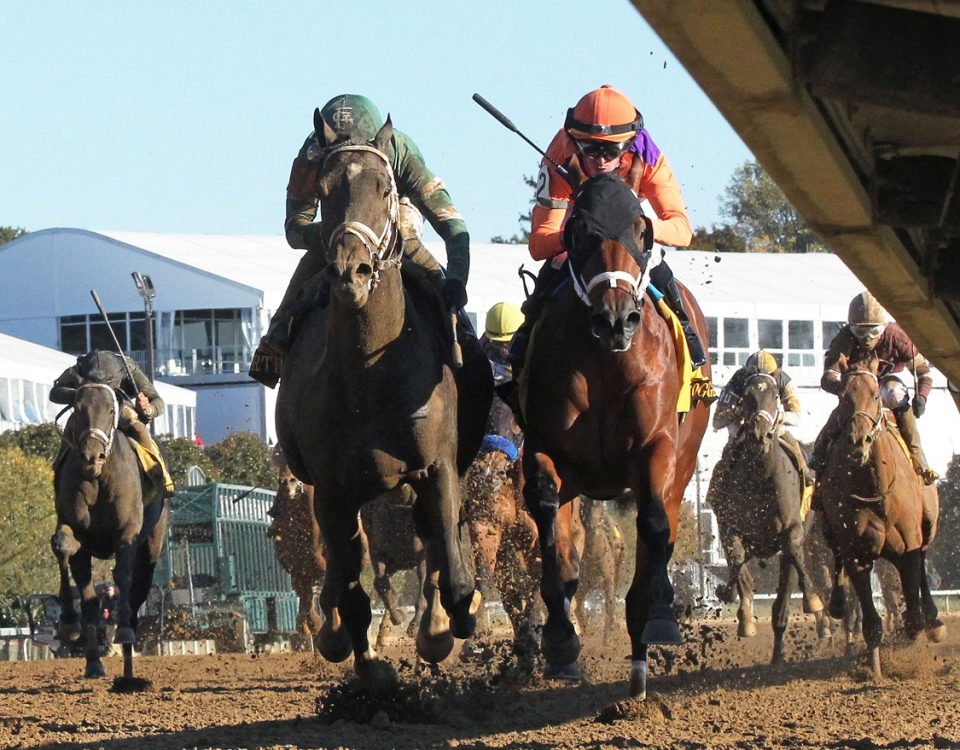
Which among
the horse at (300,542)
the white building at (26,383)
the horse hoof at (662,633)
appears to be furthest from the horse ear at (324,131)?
the white building at (26,383)

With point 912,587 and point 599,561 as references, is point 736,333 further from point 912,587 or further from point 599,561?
point 912,587

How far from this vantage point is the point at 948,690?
1078 cm

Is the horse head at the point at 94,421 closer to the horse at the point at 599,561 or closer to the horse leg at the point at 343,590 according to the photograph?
the horse leg at the point at 343,590

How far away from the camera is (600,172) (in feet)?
30.3

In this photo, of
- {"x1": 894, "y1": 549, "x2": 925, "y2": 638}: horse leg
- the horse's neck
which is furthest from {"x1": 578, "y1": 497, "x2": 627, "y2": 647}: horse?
the horse's neck

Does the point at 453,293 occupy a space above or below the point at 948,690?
above

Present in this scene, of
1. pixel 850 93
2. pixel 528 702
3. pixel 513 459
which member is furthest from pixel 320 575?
pixel 850 93

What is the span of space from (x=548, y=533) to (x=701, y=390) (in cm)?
113

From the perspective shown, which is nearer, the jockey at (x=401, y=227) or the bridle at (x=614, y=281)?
the bridle at (x=614, y=281)

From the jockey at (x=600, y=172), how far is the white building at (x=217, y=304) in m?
33.0

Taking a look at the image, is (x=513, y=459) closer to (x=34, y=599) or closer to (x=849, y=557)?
(x=849, y=557)

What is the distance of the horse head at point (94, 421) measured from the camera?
12.9 meters

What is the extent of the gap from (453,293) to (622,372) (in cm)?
93

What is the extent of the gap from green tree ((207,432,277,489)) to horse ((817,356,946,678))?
58.9ft
